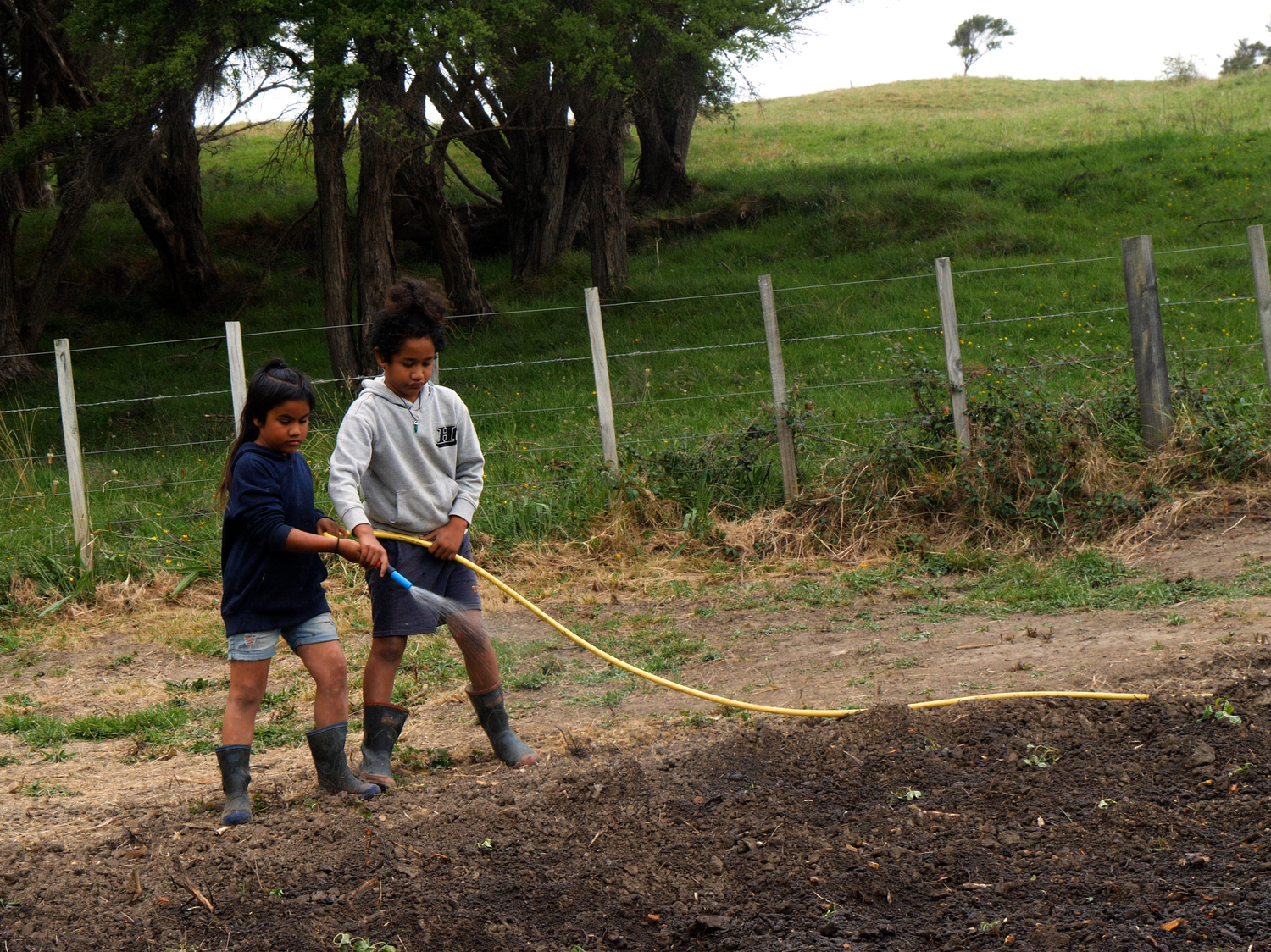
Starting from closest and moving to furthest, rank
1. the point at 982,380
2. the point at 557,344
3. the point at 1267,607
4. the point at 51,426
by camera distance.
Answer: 1. the point at 1267,607
2. the point at 982,380
3. the point at 51,426
4. the point at 557,344

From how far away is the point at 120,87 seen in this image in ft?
32.8

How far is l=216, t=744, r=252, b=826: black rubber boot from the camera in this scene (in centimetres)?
345

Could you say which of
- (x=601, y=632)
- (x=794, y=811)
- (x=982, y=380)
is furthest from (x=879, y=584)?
(x=794, y=811)

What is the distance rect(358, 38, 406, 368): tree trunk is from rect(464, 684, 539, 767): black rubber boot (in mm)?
6302

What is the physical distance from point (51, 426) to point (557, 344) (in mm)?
5767

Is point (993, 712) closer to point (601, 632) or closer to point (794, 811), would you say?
point (794, 811)

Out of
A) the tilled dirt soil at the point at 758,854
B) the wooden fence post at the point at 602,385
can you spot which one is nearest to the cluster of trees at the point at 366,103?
the wooden fence post at the point at 602,385

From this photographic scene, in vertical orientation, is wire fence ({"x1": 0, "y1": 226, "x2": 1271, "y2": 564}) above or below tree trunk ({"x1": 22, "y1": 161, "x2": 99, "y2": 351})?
below

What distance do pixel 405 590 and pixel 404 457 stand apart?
0.45 m

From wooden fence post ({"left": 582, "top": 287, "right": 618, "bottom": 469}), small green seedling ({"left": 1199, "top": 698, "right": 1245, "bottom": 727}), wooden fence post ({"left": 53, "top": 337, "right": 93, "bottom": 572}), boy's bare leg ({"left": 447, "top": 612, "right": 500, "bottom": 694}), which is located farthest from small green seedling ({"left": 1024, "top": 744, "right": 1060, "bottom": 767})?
wooden fence post ({"left": 53, "top": 337, "right": 93, "bottom": 572})

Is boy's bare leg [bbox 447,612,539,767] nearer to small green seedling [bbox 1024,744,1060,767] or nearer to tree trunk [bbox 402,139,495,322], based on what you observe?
small green seedling [bbox 1024,744,1060,767]

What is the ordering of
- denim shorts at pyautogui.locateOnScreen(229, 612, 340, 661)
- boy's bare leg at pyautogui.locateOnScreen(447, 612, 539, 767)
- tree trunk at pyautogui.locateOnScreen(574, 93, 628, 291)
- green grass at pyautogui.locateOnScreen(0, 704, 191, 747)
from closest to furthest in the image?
denim shorts at pyautogui.locateOnScreen(229, 612, 340, 661), boy's bare leg at pyautogui.locateOnScreen(447, 612, 539, 767), green grass at pyautogui.locateOnScreen(0, 704, 191, 747), tree trunk at pyautogui.locateOnScreen(574, 93, 628, 291)

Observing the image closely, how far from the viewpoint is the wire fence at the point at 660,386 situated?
24.7 ft

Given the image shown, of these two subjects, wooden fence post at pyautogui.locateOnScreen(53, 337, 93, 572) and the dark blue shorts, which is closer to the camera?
the dark blue shorts
